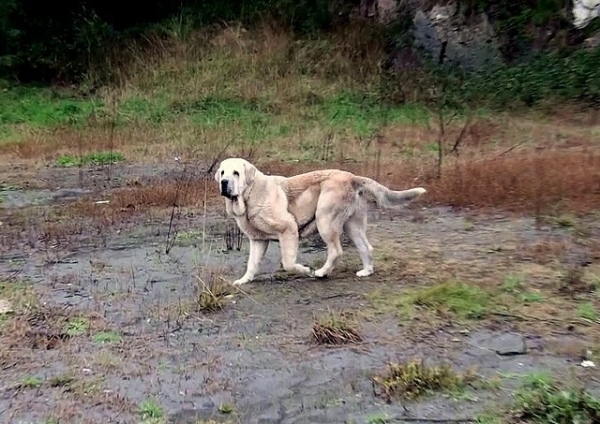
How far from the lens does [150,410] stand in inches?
220

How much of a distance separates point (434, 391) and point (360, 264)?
346cm

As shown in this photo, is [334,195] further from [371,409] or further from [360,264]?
[371,409]

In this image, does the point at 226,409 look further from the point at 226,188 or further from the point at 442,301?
the point at 226,188

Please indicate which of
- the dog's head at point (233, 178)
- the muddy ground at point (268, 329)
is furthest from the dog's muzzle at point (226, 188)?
the muddy ground at point (268, 329)

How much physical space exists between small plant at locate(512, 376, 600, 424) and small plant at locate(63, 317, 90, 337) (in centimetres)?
340

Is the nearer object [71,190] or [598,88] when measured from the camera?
[71,190]

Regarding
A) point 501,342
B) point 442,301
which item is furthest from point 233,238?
point 501,342

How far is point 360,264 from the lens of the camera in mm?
9031

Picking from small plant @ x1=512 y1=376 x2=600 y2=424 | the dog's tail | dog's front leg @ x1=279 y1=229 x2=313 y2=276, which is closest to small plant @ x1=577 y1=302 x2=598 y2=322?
small plant @ x1=512 y1=376 x2=600 y2=424

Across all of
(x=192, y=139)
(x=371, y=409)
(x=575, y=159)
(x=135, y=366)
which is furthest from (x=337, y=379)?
(x=192, y=139)

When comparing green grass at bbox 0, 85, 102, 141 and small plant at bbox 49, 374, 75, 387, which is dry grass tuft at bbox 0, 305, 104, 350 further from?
green grass at bbox 0, 85, 102, 141

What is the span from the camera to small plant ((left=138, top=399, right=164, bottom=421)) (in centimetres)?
550

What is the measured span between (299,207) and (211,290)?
1224mm

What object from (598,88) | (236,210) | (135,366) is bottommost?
(135,366)
